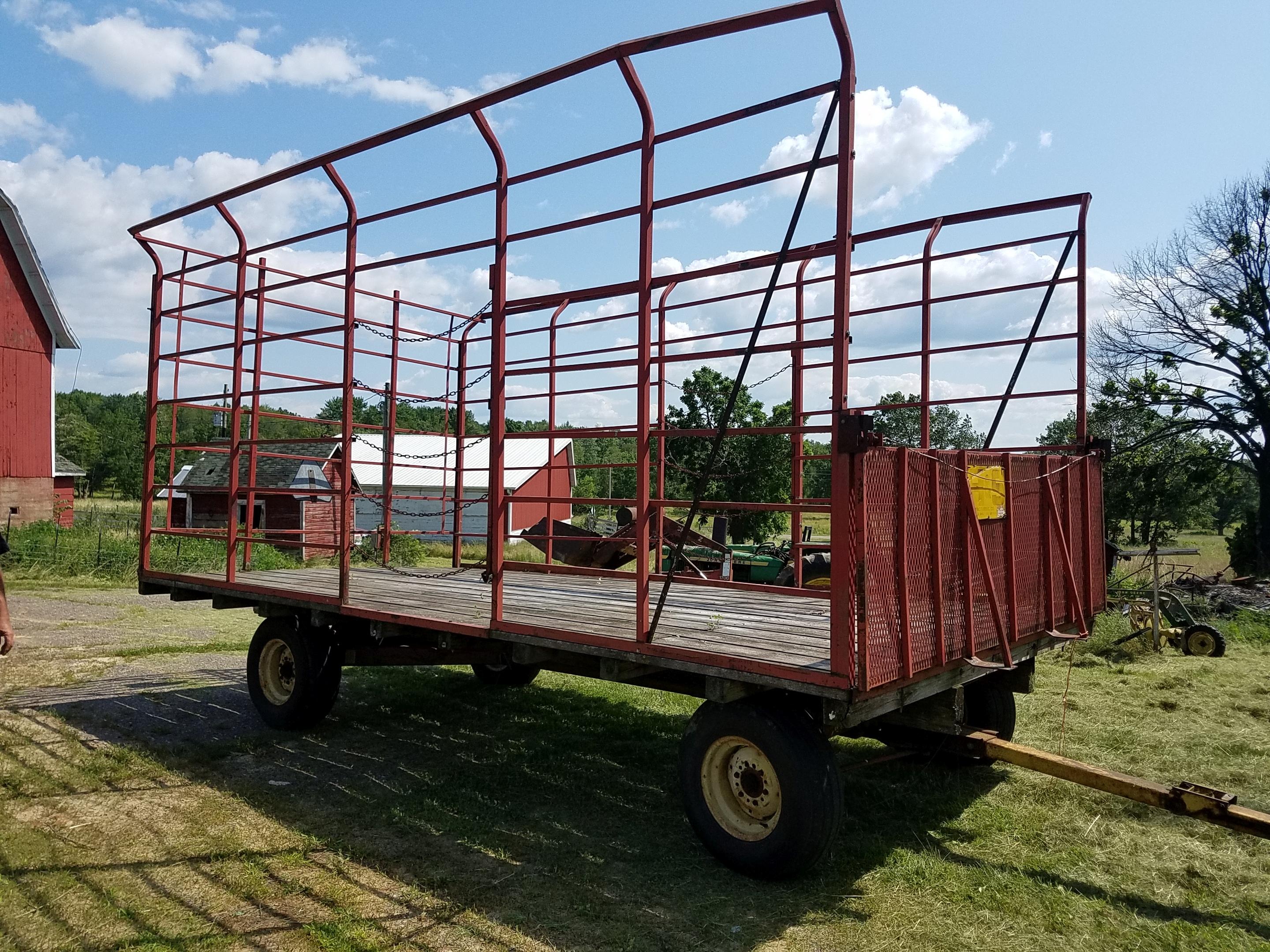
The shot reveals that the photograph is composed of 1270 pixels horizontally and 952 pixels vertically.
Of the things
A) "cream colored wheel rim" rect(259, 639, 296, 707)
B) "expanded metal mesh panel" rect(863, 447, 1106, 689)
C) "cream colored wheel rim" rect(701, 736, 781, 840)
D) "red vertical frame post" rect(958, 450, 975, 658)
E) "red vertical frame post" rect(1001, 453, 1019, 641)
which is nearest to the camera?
"expanded metal mesh panel" rect(863, 447, 1106, 689)

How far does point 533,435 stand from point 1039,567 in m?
3.14

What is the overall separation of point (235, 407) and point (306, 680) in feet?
7.39

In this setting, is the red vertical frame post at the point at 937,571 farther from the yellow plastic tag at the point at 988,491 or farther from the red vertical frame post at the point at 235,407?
the red vertical frame post at the point at 235,407

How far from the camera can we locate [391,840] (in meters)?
4.54

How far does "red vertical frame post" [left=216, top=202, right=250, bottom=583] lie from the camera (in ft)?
22.2

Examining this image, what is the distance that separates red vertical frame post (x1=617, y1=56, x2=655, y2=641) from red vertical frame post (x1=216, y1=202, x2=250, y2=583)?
3845 mm

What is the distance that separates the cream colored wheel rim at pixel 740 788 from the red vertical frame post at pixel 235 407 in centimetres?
431

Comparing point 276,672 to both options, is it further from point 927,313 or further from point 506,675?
point 927,313

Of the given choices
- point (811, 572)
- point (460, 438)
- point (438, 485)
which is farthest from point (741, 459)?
point (460, 438)

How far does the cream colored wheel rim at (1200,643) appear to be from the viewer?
9789 millimetres

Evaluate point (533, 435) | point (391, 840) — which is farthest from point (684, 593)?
point (391, 840)

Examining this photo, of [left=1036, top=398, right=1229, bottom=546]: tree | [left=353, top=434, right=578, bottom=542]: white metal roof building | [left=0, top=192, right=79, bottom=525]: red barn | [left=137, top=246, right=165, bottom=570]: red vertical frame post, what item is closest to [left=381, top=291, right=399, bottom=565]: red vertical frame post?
[left=137, top=246, right=165, bottom=570]: red vertical frame post

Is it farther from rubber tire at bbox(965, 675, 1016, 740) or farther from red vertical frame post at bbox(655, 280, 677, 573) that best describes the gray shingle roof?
rubber tire at bbox(965, 675, 1016, 740)

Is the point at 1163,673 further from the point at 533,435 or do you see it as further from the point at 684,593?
the point at 533,435
